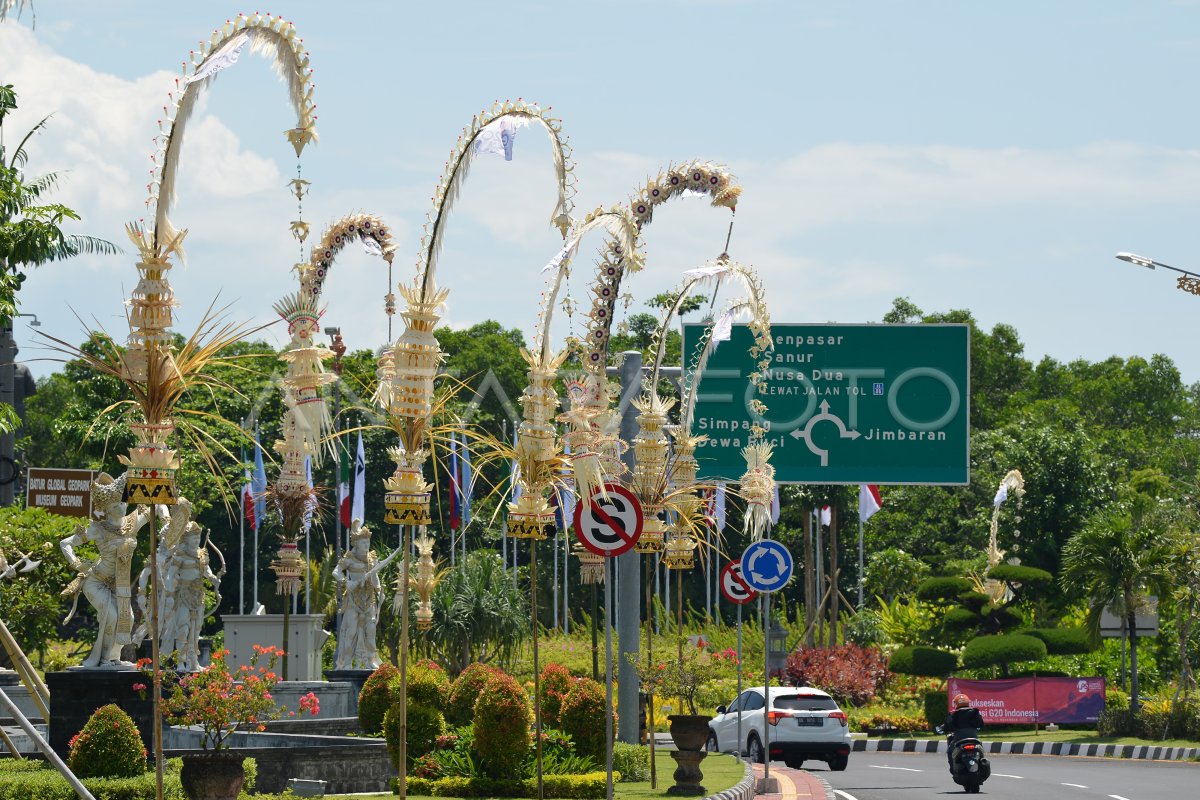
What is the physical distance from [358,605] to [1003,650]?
15638mm

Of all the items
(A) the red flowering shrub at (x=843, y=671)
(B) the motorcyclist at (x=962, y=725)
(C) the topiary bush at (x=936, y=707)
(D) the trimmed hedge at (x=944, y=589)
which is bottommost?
(C) the topiary bush at (x=936, y=707)

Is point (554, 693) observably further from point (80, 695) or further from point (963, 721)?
point (963, 721)

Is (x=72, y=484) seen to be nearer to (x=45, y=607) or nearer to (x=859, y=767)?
(x=45, y=607)

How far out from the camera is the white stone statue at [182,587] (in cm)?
2333

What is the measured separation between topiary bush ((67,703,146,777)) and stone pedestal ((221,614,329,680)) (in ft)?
51.7

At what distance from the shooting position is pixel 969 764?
21.0 metres

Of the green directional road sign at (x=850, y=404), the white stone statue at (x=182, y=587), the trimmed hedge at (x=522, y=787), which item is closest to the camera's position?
the trimmed hedge at (x=522, y=787)

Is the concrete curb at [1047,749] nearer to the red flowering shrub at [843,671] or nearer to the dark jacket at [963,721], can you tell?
the red flowering shrub at [843,671]

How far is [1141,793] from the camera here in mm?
20812

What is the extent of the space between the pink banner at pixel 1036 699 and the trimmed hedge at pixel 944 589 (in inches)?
205

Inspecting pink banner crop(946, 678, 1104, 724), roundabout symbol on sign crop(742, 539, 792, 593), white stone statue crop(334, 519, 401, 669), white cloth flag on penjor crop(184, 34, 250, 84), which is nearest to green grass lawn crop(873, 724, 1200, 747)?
pink banner crop(946, 678, 1104, 724)

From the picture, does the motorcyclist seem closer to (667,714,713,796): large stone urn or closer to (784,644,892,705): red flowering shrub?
(667,714,713,796): large stone urn

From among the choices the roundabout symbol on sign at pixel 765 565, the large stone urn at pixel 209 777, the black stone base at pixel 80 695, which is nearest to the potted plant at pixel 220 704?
the large stone urn at pixel 209 777

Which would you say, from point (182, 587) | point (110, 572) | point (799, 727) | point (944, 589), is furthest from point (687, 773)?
point (944, 589)
